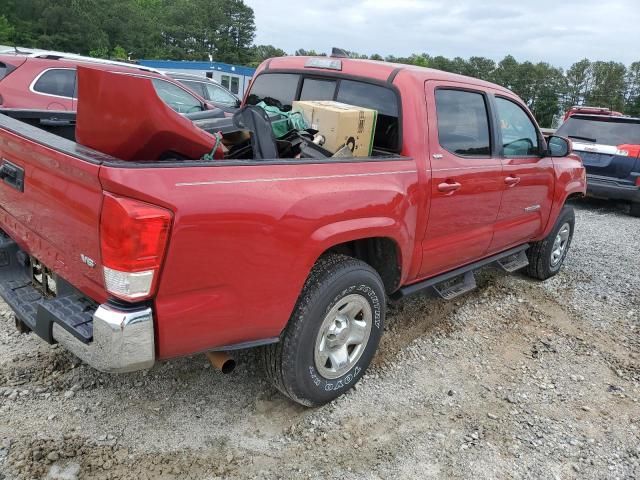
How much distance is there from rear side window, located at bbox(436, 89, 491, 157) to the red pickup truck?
15 mm

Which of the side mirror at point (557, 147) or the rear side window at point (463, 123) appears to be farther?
the side mirror at point (557, 147)

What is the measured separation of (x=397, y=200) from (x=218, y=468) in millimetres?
1713

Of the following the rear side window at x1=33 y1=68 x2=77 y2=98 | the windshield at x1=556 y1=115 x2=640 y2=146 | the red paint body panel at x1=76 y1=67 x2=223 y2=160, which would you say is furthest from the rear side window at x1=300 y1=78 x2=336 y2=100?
the windshield at x1=556 y1=115 x2=640 y2=146

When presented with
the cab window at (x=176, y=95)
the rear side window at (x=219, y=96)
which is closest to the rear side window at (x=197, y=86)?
the rear side window at (x=219, y=96)

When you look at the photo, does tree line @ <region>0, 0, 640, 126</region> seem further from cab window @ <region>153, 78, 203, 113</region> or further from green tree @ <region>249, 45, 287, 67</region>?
cab window @ <region>153, 78, 203, 113</region>

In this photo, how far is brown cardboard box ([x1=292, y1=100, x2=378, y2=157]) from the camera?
3.27 meters

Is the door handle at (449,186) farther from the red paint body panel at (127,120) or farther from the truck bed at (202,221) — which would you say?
the red paint body panel at (127,120)

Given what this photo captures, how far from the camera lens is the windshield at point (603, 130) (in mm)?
9203

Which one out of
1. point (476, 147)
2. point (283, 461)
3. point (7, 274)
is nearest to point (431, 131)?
point (476, 147)

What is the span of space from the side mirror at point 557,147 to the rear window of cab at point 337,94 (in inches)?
77.3

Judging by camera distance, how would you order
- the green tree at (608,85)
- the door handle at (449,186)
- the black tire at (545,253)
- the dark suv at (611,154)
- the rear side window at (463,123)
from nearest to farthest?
the door handle at (449,186), the rear side window at (463,123), the black tire at (545,253), the dark suv at (611,154), the green tree at (608,85)

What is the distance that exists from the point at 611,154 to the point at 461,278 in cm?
622

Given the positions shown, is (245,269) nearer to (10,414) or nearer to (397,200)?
(397,200)

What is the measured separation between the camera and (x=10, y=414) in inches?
110
